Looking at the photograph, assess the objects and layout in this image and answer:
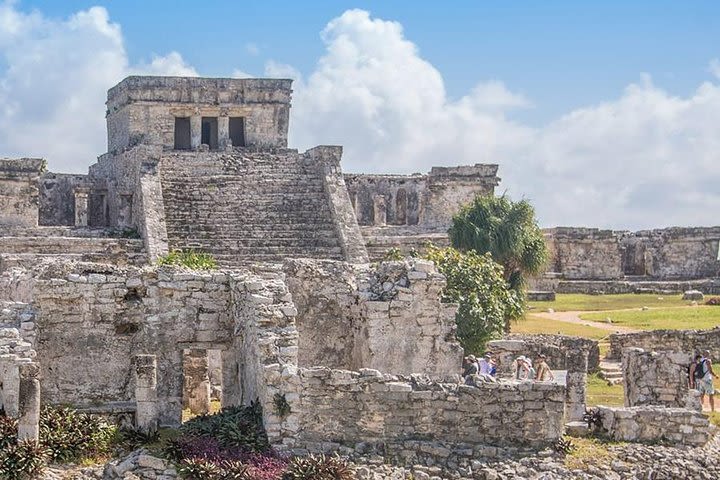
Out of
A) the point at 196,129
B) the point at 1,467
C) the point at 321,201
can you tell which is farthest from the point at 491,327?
the point at 196,129

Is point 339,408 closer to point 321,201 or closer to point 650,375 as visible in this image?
point 650,375

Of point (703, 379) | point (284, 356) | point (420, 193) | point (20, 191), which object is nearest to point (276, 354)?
point (284, 356)

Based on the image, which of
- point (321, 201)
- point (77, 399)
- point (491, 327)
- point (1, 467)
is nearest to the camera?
point (1, 467)

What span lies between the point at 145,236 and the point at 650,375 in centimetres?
1822

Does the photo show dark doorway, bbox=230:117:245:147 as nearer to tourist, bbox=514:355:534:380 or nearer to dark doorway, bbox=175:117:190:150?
dark doorway, bbox=175:117:190:150

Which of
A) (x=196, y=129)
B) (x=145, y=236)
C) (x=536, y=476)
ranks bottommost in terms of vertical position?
(x=536, y=476)

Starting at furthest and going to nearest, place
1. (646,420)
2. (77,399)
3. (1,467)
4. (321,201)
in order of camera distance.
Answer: (321,201)
(77,399)
(646,420)
(1,467)

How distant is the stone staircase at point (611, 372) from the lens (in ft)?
99.4

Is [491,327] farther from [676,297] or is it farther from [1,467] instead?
[676,297]

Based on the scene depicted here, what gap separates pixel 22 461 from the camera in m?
16.8

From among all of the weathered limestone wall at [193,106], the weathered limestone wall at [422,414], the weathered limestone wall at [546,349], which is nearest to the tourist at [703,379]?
the weathered limestone wall at [546,349]

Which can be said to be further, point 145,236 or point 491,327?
point 145,236

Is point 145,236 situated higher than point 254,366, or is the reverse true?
point 145,236

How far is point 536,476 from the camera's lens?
1709 centimetres
